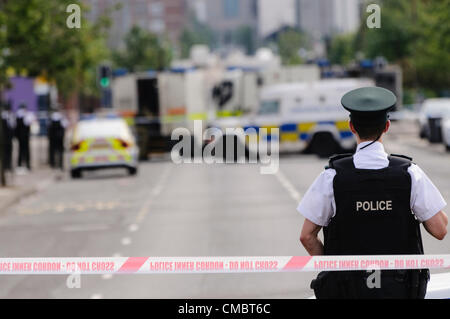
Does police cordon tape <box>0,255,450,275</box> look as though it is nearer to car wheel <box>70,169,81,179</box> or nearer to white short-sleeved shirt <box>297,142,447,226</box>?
white short-sleeved shirt <box>297,142,447,226</box>

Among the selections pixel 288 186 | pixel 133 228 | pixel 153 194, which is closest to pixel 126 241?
pixel 133 228

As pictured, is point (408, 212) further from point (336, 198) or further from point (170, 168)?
point (170, 168)

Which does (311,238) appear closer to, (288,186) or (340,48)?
(288,186)

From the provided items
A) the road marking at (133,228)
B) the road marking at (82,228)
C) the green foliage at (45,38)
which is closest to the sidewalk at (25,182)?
the green foliage at (45,38)

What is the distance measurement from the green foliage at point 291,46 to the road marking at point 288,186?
85.2 metres

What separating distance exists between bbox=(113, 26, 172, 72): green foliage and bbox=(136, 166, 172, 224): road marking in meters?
48.8

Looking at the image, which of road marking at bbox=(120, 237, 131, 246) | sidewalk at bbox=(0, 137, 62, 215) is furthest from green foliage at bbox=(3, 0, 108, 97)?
road marking at bbox=(120, 237, 131, 246)

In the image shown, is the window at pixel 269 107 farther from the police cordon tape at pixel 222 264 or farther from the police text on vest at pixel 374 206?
the police text on vest at pixel 374 206

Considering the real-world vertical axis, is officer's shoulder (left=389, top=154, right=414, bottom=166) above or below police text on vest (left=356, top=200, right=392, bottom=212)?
above

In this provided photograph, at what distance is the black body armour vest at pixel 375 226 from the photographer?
461 cm

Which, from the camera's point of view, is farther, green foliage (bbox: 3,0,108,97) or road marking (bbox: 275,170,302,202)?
green foliage (bbox: 3,0,108,97)

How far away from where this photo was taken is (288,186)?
23.8 metres

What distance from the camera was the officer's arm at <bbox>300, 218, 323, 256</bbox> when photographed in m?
4.69

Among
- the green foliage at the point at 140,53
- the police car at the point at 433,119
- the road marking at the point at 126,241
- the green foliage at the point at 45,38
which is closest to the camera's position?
the road marking at the point at 126,241
